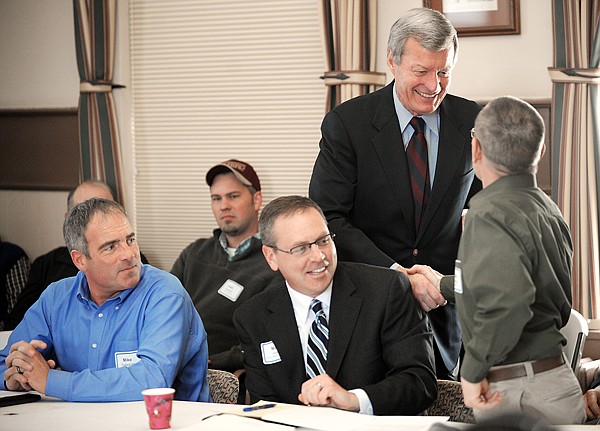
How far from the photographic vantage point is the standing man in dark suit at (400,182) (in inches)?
124

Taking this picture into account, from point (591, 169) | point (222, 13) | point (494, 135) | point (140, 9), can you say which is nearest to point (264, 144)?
point (222, 13)

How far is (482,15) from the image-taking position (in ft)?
14.9

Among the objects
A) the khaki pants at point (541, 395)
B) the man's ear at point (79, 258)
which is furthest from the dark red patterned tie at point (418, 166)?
the man's ear at point (79, 258)

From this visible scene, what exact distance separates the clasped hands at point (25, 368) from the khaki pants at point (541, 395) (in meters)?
1.35

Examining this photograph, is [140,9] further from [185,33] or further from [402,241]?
[402,241]

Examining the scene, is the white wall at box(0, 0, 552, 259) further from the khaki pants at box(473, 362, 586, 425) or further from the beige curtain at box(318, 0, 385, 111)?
the khaki pants at box(473, 362, 586, 425)

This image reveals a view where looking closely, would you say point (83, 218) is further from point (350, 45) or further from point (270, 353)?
point (350, 45)

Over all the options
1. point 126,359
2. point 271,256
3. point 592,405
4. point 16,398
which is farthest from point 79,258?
point 592,405

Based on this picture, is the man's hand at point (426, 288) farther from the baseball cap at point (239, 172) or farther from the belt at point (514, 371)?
the baseball cap at point (239, 172)

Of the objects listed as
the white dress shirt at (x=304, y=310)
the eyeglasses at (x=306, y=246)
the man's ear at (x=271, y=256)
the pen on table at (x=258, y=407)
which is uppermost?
the eyeglasses at (x=306, y=246)

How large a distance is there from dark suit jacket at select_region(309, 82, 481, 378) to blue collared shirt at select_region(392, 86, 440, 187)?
21 millimetres

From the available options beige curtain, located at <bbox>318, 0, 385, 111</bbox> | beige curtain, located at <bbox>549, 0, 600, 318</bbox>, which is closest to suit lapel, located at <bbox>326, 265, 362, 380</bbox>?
beige curtain, located at <bbox>549, 0, 600, 318</bbox>

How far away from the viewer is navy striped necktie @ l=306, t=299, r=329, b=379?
283 centimetres

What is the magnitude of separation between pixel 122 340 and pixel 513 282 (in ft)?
4.53
